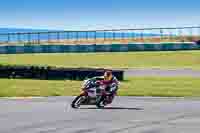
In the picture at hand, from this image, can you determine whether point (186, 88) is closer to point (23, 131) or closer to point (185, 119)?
point (185, 119)

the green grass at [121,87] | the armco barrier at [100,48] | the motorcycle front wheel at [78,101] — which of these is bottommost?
the green grass at [121,87]

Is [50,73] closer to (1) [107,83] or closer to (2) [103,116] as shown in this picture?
(1) [107,83]

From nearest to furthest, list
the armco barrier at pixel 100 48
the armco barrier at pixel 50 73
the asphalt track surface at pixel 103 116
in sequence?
the asphalt track surface at pixel 103 116
the armco barrier at pixel 50 73
the armco barrier at pixel 100 48

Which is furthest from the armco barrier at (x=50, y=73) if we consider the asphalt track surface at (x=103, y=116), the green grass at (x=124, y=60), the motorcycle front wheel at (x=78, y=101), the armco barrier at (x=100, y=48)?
the armco barrier at (x=100, y=48)

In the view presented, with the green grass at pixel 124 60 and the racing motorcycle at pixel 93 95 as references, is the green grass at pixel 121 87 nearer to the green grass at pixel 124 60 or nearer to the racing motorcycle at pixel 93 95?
the racing motorcycle at pixel 93 95

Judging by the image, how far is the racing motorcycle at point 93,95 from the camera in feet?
59.8

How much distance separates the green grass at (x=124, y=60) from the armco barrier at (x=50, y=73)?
13966 millimetres

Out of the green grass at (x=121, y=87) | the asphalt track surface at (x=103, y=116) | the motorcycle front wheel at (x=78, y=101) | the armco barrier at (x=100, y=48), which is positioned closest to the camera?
the asphalt track surface at (x=103, y=116)

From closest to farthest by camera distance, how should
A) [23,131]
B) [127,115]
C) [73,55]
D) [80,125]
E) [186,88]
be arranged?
[23,131], [80,125], [127,115], [186,88], [73,55]

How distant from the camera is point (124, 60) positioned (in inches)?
2126

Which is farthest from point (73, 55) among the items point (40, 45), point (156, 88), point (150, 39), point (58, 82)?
point (156, 88)

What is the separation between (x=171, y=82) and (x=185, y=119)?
598 inches

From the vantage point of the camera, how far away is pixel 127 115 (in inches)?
659

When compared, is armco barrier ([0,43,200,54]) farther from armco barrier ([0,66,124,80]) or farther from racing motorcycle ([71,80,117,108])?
racing motorcycle ([71,80,117,108])
